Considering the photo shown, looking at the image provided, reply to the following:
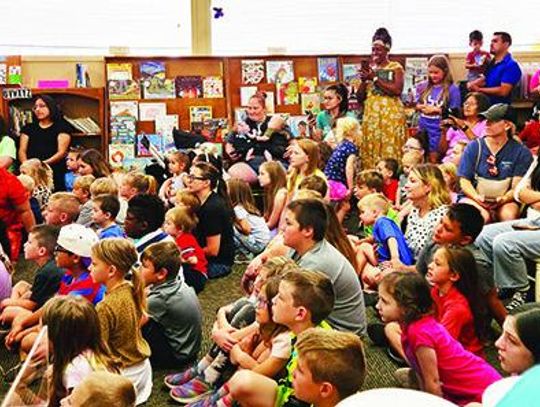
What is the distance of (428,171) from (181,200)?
1606mm

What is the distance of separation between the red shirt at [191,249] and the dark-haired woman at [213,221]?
177 millimetres

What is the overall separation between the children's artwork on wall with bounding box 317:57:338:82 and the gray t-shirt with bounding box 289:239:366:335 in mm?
4824

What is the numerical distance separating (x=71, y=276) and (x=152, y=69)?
452cm

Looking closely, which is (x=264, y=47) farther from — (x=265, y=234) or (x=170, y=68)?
(x=265, y=234)

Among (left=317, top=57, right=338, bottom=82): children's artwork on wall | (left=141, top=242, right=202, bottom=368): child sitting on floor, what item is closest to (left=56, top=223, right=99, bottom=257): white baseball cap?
(left=141, top=242, right=202, bottom=368): child sitting on floor

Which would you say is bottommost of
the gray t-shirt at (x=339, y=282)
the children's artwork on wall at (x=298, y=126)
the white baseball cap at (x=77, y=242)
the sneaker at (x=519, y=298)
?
the sneaker at (x=519, y=298)

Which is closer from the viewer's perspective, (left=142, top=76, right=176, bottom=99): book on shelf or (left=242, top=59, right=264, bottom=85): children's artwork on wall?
(left=142, top=76, right=176, bottom=99): book on shelf

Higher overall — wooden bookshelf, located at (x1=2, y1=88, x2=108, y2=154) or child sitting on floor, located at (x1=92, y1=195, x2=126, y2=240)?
wooden bookshelf, located at (x1=2, y1=88, x2=108, y2=154)

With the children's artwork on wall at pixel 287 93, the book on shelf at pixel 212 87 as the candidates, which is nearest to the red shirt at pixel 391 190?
the children's artwork on wall at pixel 287 93

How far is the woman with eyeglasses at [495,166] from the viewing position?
4.71 meters

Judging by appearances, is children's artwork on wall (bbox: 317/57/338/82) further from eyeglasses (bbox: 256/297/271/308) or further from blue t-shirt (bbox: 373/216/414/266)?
eyeglasses (bbox: 256/297/271/308)

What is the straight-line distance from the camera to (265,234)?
5469mm

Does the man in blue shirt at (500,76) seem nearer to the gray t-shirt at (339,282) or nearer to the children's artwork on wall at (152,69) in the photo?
the children's artwork on wall at (152,69)

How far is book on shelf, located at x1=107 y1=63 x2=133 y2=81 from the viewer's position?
7.75 m
